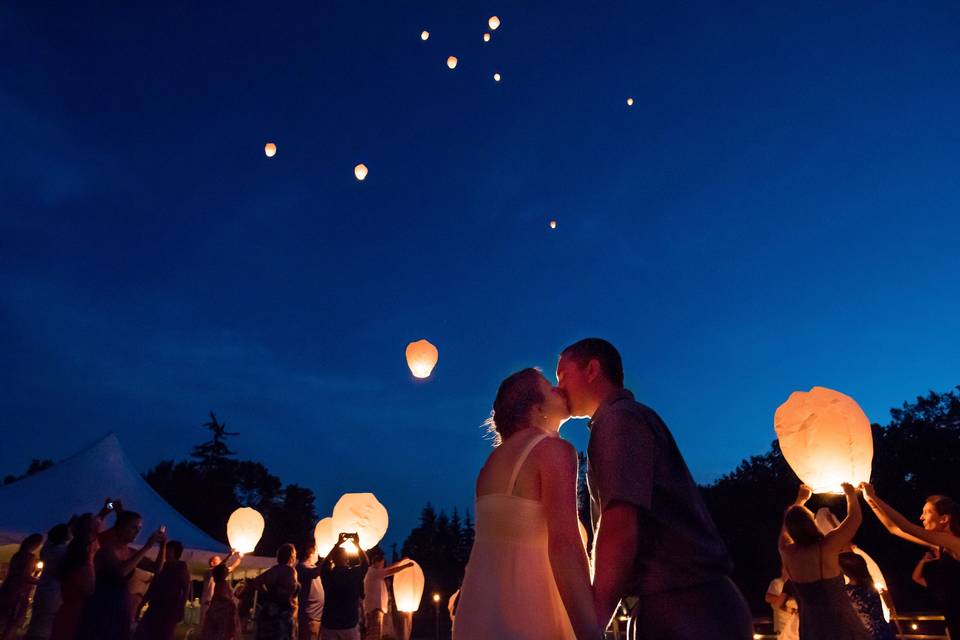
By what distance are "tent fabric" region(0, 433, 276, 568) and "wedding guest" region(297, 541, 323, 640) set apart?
691 centimetres

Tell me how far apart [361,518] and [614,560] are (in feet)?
23.8

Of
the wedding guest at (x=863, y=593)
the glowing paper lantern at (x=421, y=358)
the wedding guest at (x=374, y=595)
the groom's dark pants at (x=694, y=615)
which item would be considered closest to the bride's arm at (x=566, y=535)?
the groom's dark pants at (x=694, y=615)

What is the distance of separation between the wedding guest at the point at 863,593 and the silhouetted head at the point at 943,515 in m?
0.48

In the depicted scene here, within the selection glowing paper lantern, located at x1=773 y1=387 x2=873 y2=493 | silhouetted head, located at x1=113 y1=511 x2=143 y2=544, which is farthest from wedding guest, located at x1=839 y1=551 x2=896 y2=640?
silhouetted head, located at x1=113 y1=511 x2=143 y2=544

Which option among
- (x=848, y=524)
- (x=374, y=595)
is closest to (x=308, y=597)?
(x=374, y=595)

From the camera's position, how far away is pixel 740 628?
171 cm

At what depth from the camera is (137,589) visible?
6.88 metres

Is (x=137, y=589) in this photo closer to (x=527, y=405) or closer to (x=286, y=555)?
(x=286, y=555)

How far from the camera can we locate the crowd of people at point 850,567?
141 inches

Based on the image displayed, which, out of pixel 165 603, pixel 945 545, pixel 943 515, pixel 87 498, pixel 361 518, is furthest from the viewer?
pixel 87 498

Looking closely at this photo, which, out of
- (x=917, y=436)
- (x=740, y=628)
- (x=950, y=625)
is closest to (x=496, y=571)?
(x=740, y=628)

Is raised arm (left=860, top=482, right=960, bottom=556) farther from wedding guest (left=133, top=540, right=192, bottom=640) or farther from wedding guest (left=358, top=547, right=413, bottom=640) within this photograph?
wedding guest (left=358, top=547, right=413, bottom=640)

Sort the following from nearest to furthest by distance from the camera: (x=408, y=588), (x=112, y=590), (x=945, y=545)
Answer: (x=945, y=545), (x=112, y=590), (x=408, y=588)

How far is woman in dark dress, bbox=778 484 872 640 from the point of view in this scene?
3.57m
